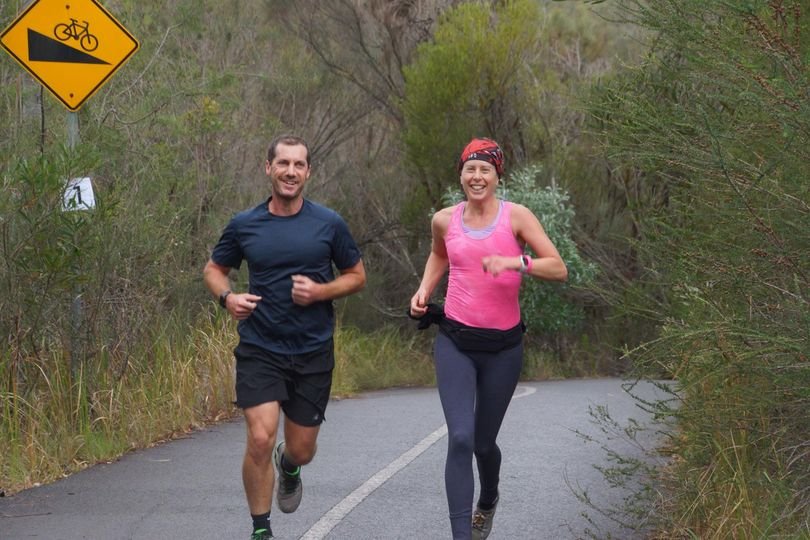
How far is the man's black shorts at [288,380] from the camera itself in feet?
23.0

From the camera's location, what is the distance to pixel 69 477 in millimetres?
9672

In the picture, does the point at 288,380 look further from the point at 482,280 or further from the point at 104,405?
the point at 104,405

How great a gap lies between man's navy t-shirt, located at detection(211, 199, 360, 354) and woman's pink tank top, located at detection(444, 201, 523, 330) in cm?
64

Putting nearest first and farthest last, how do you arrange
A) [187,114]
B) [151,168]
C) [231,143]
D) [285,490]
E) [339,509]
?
[285,490]
[339,509]
[151,168]
[187,114]
[231,143]

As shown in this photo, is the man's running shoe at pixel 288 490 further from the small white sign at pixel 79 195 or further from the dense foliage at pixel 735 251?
the small white sign at pixel 79 195

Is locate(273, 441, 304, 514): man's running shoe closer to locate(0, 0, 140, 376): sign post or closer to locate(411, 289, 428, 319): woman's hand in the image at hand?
locate(411, 289, 428, 319): woman's hand

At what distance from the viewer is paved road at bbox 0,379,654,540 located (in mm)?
7840

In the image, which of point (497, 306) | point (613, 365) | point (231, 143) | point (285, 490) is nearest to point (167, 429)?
point (285, 490)

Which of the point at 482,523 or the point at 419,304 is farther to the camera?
the point at 482,523

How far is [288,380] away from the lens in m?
7.14

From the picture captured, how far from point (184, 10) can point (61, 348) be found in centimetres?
668

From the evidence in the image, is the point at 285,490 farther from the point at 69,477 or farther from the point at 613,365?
the point at 613,365

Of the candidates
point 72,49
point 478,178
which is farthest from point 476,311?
point 72,49

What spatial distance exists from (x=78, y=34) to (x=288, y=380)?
505 centimetres
